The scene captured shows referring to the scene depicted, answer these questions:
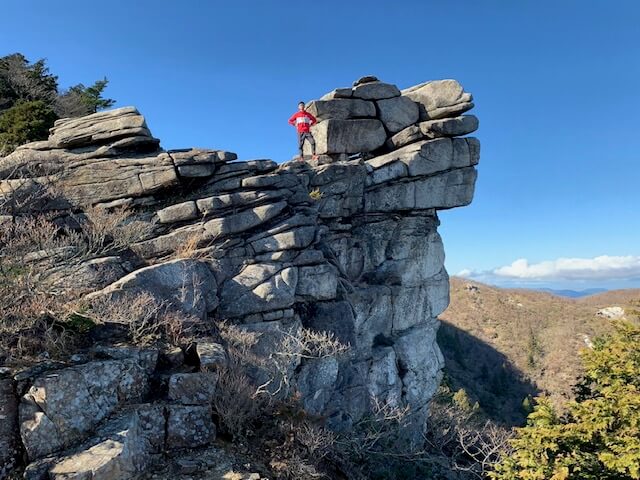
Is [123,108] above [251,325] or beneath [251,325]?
above

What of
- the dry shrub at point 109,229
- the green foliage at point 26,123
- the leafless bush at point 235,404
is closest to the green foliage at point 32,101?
the green foliage at point 26,123

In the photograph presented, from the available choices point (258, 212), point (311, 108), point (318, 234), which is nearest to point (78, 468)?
point (258, 212)

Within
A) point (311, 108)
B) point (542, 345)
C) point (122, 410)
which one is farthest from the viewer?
point (542, 345)

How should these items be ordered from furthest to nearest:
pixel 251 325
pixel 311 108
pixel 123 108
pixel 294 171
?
1. pixel 311 108
2. pixel 294 171
3. pixel 123 108
4. pixel 251 325

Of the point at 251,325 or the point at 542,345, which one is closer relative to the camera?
the point at 251,325

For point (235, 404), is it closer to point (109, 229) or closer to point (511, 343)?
point (109, 229)

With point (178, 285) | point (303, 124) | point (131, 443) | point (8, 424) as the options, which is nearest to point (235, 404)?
point (131, 443)

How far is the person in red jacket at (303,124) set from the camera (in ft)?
Result: 77.0

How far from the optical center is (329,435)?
1174 centimetres

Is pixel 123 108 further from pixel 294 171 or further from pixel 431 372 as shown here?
pixel 431 372

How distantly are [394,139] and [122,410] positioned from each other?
21.9 meters

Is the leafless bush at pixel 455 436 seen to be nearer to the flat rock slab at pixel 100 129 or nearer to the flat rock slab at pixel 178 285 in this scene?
the flat rock slab at pixel 178 285

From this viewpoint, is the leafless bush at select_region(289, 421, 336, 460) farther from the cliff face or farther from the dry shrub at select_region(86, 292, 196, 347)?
the dry shrub at select_region(86, 292, 196, 347)

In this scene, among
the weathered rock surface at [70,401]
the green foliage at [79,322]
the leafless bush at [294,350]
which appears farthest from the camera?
the leafless bush at [294,350]
